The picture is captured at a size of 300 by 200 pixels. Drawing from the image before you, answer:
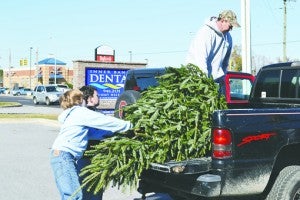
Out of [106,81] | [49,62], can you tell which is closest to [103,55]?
[106,81]

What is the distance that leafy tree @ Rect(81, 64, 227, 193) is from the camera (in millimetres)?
4539

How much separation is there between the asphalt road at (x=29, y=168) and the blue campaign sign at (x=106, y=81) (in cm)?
227

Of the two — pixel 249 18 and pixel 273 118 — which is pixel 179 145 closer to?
pixel 273 118

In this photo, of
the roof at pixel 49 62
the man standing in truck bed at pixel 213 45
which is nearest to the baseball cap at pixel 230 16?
the man standing in truck bed at pixel 213 45

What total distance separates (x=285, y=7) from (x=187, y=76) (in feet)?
141

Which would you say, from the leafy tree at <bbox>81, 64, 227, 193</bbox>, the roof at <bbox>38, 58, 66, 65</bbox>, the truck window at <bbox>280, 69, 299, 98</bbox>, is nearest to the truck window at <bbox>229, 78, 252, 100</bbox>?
the truck window at <bbox>280, 69, 299, 98</bbox>

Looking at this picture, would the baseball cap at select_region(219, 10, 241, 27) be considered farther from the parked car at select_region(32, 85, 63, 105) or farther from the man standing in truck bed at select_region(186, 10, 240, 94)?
the parked car at select_region(32, 85, 63, 105)

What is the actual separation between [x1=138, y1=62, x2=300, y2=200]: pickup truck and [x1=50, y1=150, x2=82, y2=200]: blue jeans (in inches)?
29.2

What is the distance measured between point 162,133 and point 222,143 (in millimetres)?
610

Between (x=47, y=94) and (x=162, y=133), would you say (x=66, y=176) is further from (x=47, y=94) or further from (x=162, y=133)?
(x=47, y=94)

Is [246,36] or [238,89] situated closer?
[238,89]

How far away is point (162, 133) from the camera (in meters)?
4.69

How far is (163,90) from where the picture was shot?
16.4 feet

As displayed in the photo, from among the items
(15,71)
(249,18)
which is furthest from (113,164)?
(15,71)
